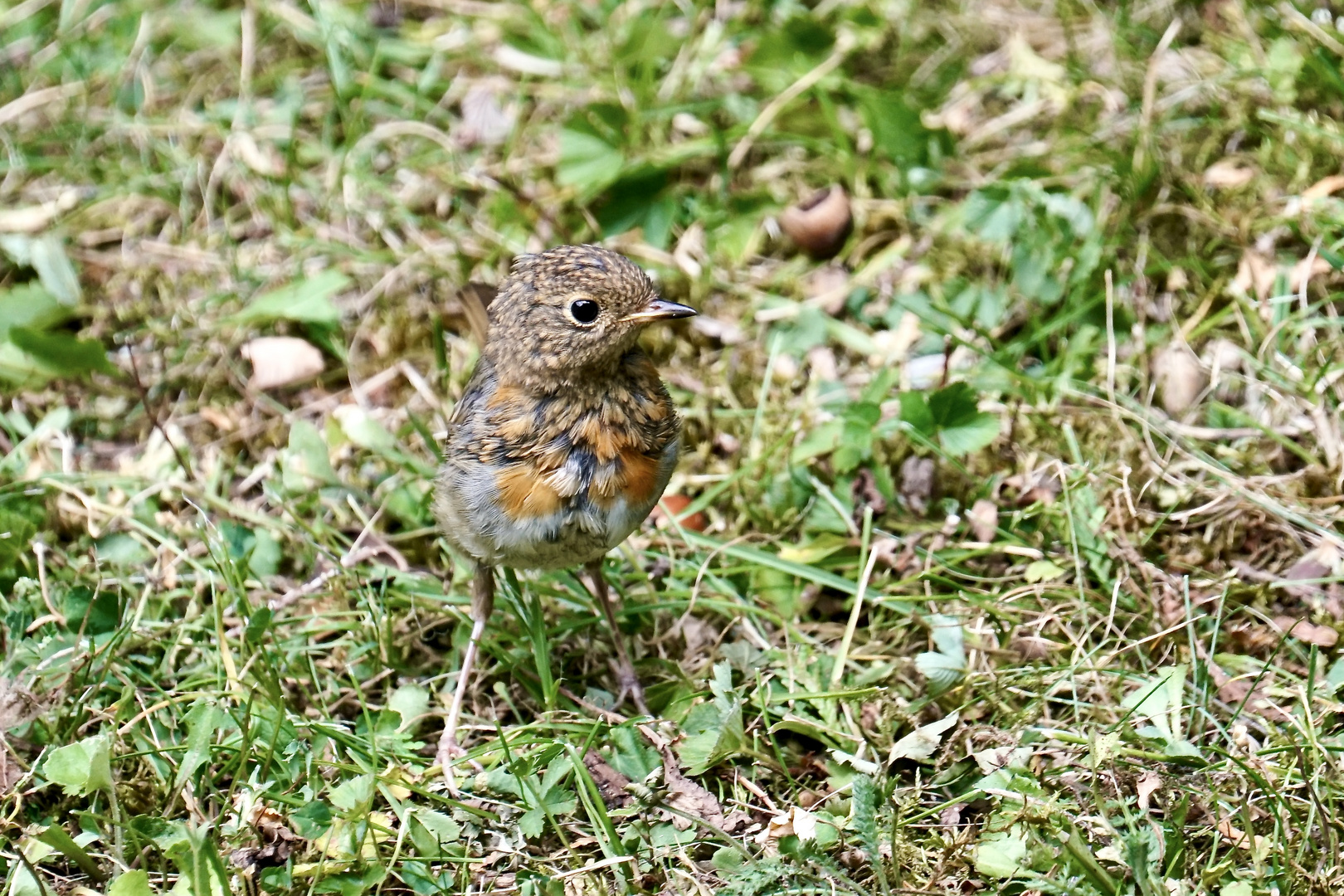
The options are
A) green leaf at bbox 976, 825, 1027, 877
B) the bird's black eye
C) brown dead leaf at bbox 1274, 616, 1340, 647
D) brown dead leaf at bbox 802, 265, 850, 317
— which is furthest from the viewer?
brown dead leaf at bbox 802, 265, 850, 317

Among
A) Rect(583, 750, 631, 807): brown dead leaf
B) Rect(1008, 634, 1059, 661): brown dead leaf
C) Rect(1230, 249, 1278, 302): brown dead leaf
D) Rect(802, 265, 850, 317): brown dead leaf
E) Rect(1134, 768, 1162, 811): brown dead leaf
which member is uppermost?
Rect(1230, 249, 1278, 302): brown dead leaf

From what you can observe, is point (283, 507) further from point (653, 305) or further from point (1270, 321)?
point (1270, 321)

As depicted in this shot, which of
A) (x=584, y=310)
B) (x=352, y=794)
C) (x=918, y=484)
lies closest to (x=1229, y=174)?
(x=918, y=484)

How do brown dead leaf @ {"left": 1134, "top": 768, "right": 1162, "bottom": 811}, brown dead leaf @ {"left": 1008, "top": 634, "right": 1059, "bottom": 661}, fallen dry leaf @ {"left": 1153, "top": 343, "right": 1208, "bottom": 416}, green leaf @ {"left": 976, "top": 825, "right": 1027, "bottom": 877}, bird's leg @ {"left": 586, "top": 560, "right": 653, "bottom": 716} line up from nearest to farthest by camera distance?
green leaf @ {"left": 976, "top": 825, "right": 1027, "bottom": 877}, brown dead leaf @ {"left": 1134, "top": 768, "right": 1162, "bottom": 811}, brown dead leaf @ {"left": 1008, "top": 634, "right": 1059, "bottom": 661}, bird's leg @ {"left": 586, "top": 560, "right": 653, "bottom": 716}, fallen dry leaf @ {"left": 1153, "top": 343, "right": 1208, "bottom": 416}

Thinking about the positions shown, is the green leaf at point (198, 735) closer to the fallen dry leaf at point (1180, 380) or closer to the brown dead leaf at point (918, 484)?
the brown dead leaf at point (918, 484)

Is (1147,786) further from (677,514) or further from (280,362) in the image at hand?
(280,362)

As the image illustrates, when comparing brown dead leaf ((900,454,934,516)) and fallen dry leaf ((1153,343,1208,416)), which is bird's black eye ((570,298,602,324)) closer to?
brown dead leaf ((900,454,934,516))

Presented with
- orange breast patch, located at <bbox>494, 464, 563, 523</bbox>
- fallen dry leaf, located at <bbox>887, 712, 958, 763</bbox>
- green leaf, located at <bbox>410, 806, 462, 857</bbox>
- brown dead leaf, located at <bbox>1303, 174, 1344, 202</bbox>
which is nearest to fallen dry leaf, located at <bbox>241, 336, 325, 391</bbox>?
orange breast patch, located at <bbox>494, 464, 563, 523</bbox>
